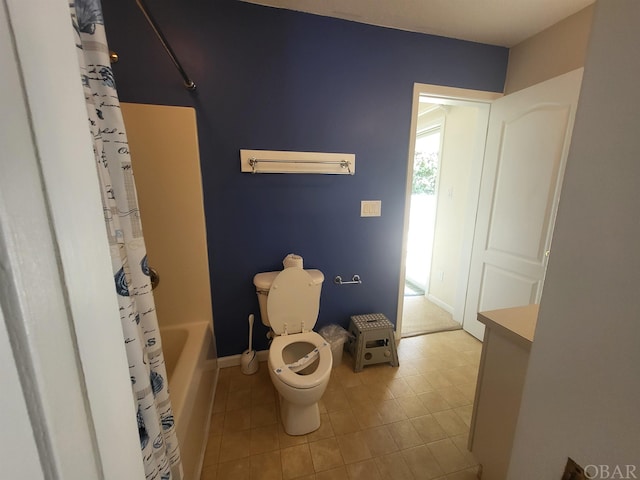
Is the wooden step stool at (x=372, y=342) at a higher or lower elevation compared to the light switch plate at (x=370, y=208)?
lower

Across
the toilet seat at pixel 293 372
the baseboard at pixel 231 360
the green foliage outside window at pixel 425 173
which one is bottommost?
the baseboard at pixel 231 360

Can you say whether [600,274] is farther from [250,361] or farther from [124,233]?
[250,361]

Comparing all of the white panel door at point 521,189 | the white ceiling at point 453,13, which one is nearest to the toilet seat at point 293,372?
the white panel door at point 521,189

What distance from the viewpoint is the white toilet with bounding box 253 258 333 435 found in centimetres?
139

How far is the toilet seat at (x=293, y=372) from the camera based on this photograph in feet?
4.19

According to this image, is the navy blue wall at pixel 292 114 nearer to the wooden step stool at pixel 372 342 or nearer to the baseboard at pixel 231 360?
the baseboard at pixel 231 360

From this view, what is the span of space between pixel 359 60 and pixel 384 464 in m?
2.41

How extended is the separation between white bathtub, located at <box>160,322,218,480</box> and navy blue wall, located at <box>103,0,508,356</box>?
Answer: 9.3 inches

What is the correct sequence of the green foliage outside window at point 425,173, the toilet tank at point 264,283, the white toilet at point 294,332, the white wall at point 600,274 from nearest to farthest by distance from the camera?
1. the white wall at point 600,274
2. the white toilet at point 294,332
3. the toilet tank at point 264,283
4. the green foliage outside window at point 425,173

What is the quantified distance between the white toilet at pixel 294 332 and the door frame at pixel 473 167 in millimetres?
860

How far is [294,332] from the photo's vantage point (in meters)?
1.68

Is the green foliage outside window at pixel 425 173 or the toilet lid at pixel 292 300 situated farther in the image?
the green foliage outside window at pixel 425 173

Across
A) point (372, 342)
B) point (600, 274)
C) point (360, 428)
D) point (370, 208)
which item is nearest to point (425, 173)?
point (370, 208)

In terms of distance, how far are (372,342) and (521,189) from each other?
5.05 feet
